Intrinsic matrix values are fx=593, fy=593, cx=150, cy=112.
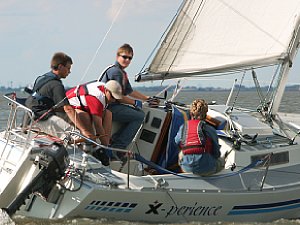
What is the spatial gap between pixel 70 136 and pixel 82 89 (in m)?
0.62

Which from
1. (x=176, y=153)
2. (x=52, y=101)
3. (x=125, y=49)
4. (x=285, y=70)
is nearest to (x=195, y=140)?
(x=176, y=153)

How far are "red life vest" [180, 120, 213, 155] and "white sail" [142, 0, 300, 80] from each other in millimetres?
1503

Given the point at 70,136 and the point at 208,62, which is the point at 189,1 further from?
the point at 70,136

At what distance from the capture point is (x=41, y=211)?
5.95 meters

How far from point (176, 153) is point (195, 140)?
2.17 feet

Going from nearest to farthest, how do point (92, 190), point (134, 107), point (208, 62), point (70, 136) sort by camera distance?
1. point (92, 190)
2. point (70, 136)
3. point (134, 107)
4. point (208, 62)

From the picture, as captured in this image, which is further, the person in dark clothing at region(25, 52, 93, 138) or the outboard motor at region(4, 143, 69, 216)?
the person in dark clothing at region(25, 52, 93, 138)

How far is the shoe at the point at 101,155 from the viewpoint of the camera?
6445 millimetres

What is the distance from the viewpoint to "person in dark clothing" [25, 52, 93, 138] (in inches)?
257

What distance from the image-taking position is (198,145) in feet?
21.2

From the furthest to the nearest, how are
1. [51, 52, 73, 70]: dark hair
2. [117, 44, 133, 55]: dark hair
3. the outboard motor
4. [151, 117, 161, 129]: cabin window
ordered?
[151, 117, 161, 129]: cabin window < [117, 44, 133, 55]: dark hair < [51, 52, 73, 70]: dark hair < the outboard motor

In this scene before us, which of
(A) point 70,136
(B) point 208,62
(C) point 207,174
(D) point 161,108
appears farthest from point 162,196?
(B) point 208,62

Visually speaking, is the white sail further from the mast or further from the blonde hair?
the blonde hair

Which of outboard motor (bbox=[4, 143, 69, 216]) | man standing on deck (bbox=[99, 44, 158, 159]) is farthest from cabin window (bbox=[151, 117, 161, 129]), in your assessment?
outboard motor (bbox=[4, 143, 69, 216])
